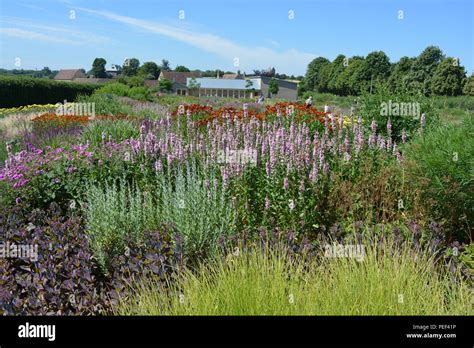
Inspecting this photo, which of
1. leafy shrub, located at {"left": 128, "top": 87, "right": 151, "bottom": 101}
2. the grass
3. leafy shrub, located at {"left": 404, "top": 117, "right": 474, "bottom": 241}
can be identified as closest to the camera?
the grass

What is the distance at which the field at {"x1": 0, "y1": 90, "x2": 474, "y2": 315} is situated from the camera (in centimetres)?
366

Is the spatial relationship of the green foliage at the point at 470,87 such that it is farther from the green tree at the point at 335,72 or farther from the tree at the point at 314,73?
the tree at the point at 314,73

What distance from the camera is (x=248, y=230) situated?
5.32 meters

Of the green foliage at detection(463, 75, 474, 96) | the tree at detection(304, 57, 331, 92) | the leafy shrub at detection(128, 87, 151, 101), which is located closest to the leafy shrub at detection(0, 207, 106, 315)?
the leafy shrub at detection(128, 87, 151, 101)

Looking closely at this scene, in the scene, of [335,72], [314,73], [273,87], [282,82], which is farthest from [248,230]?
[282,82]

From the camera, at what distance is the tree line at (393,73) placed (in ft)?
151

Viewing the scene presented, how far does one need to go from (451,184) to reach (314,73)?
71.8 m

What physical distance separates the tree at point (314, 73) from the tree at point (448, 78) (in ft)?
84.0

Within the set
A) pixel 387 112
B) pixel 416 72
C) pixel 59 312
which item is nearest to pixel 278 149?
pixel 59 312

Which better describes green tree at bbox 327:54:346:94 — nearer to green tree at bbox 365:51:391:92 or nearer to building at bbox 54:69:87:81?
green tree at bbox 365:51:391:92

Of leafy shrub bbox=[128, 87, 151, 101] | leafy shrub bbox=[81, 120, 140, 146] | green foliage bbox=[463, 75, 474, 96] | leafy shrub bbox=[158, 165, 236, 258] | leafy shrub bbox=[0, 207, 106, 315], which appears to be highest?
green foliage bbox=[463, 75, 474, 96]

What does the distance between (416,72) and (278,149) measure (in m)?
51.3

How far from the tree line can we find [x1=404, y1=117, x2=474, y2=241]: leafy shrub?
30.8 metres

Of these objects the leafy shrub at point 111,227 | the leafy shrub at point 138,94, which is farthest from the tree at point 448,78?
the leafy shrub at point 111,227
